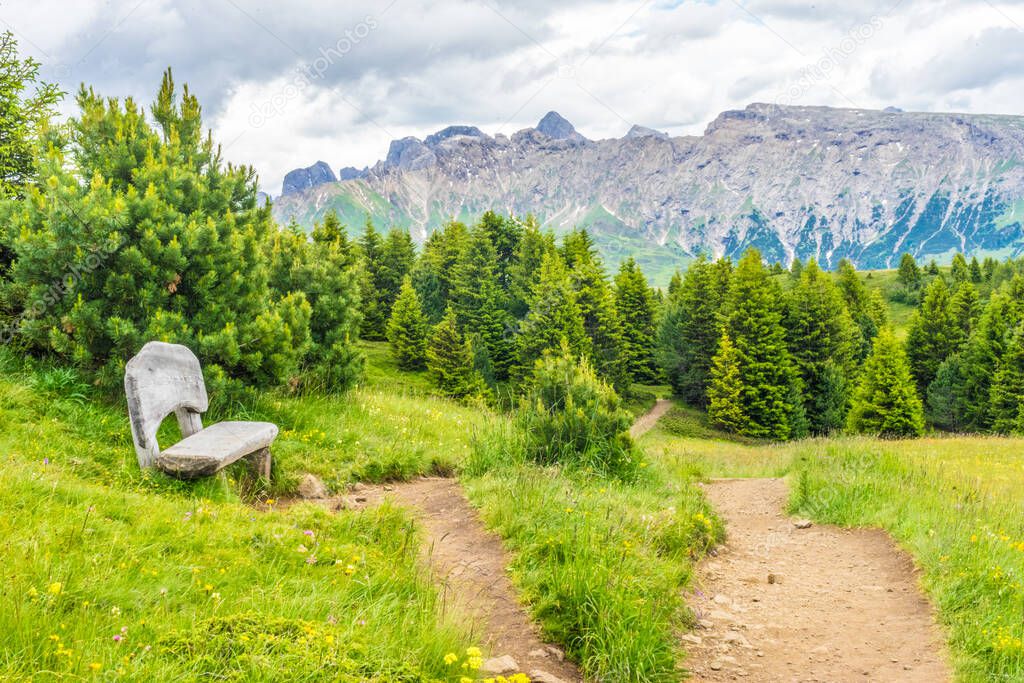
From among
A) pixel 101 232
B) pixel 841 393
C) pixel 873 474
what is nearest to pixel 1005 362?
pixel 841 393

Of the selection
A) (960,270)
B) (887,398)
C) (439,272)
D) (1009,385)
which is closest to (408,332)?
(439,272)

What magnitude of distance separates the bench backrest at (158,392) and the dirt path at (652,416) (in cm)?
3529

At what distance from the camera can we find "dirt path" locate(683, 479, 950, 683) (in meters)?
4.78

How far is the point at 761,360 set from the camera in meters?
45.6

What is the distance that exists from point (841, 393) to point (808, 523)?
141 ft

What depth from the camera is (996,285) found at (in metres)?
76.4

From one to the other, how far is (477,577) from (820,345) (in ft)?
162

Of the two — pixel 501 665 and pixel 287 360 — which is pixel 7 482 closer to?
pixel 501 665

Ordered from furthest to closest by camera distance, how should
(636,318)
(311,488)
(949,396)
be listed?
(636,318) → (949,396) → (311,488)

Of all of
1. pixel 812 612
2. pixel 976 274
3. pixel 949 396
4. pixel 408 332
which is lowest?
pixel 949 396

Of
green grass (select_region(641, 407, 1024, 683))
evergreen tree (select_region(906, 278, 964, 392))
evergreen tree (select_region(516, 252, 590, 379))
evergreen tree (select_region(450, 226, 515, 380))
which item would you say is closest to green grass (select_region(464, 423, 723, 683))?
green grass (select_region(641, 407, 1024, 683))

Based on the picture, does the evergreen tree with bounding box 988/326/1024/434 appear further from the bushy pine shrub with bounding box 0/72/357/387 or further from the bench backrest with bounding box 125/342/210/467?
the bench backrest with bounding box 125/342/210/467

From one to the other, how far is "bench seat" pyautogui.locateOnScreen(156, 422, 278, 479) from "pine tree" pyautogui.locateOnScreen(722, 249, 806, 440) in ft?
137

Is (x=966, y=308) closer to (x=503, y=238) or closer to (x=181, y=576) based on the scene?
(x=503, y=238)
